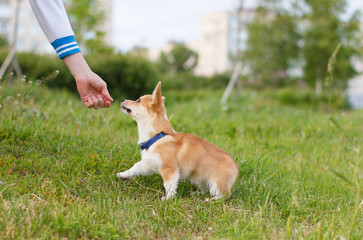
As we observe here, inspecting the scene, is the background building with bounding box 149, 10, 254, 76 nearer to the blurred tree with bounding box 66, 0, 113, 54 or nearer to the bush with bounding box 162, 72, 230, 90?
the bush with bounding box 162, 72, 230, 90

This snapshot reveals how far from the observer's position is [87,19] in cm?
2027

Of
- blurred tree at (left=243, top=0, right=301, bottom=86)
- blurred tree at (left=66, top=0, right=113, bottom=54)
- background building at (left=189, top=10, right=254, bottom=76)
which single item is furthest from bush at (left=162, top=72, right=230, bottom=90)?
background building at (left=189, top=10, right=254, bottom=76)

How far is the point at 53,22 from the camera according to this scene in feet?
7.39

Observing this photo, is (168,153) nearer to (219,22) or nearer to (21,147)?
(21,147)

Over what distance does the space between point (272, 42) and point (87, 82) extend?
72.2 feet

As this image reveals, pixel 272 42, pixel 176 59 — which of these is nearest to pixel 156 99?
pixel 272 42

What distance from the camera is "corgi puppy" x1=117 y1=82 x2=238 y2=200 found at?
2527mm

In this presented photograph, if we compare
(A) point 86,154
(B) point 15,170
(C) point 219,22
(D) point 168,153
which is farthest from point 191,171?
(C) point 219,22

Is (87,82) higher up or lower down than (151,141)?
higher up

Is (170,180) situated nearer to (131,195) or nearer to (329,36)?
(131,195)

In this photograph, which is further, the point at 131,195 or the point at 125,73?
the point at 125,73

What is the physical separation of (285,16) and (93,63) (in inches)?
614

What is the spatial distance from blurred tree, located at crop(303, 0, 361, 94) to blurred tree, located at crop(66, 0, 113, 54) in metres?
11.8

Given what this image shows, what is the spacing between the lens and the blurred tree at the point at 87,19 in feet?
63.6
